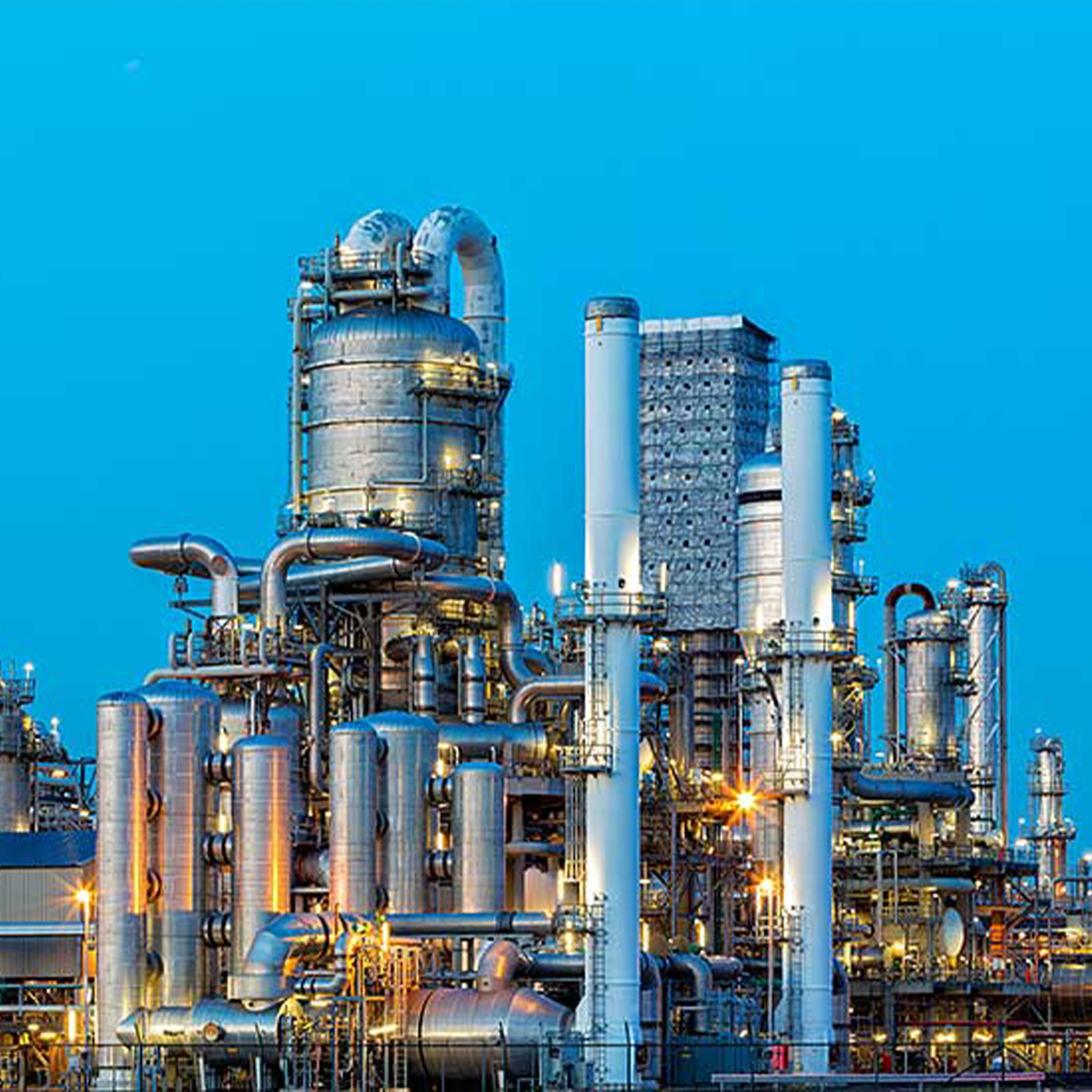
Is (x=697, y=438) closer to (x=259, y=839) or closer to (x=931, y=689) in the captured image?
(x=931, y=689)

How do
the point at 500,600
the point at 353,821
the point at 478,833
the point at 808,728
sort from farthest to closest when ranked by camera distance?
the point at 500,600 < the point at 808,728 < the point at 478,833 < the point at 353,821

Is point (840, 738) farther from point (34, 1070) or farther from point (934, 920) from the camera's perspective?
point (34, 1070)

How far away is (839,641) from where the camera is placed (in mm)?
78250

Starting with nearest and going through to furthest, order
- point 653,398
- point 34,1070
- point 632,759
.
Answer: point 632,759
point 34,1070
point 653,398

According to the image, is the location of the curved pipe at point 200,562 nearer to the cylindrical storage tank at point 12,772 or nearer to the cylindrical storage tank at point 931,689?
the cylindrical storage tank at point 12,772

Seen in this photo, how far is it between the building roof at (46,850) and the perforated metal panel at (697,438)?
1724 inches

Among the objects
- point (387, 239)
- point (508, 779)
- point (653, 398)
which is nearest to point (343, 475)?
point (387, 239)

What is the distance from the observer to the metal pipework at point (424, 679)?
79.3 metres

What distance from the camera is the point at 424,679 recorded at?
79312 mm

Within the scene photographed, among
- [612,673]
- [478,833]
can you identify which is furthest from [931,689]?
[612,673]

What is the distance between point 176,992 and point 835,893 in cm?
2881

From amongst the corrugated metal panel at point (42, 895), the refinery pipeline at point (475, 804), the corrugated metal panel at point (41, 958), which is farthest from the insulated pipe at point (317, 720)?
the corrugated metal panel at point (41, 958)

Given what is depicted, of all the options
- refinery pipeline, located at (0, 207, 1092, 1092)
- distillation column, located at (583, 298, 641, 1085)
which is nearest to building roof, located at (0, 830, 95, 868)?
refinery pipeline, located at (0, 207, 1092, 1092)

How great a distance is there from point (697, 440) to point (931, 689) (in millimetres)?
22715
